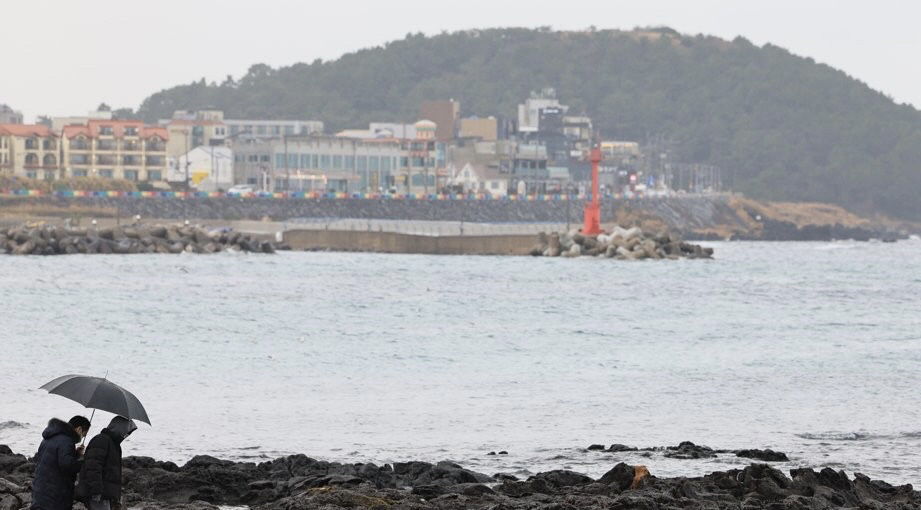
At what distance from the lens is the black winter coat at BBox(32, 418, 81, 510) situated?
1052 centimetres

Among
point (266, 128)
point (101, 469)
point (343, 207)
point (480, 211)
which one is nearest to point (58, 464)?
point (101, 469)

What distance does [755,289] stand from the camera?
178ft

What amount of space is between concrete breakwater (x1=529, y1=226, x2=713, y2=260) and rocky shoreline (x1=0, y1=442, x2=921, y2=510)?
6003cm

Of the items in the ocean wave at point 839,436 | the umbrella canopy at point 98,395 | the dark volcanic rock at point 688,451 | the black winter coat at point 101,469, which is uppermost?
the umbrella canopy at point 98,395

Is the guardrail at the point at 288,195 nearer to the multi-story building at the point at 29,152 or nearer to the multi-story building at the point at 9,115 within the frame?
the multi-story building at the point at 29,152

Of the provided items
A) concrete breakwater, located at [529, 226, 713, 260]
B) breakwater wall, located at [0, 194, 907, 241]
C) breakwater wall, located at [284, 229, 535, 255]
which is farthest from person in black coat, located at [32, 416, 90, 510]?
breakwater wall, located at [0, 194, 907, 241]

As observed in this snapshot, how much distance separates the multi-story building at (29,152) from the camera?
431 feet

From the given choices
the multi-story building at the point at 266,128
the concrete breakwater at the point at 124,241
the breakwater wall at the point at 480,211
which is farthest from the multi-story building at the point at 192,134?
the concrete breakwater at the point at 124,241

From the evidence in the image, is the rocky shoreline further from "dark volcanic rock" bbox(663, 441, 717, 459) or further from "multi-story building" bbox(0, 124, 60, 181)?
"multi-story building" bbox(0, 124, 60, 181)

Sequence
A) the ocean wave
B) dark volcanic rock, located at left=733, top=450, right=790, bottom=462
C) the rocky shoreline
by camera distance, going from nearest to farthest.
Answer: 1. the rocky shoreline
2. dark volcanic rock, located at left=733, top=450, right=790, bottom=462
3. the ocean wave

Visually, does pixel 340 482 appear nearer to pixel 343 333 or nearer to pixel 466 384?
pixel 466 384

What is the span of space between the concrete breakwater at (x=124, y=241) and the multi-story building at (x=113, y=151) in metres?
56.2

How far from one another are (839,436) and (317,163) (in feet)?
421

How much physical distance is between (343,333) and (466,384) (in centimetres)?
960
